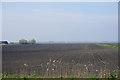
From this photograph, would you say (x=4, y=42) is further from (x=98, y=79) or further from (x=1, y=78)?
(x=98, y=79)

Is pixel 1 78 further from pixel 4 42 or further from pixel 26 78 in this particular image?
pixel 4 42

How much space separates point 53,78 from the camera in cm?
754

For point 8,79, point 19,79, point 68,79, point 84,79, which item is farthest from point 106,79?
point 8,79

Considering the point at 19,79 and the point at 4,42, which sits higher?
the point at 4,42

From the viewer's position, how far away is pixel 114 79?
7336 millimetres

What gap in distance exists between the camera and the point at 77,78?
7.44 meters

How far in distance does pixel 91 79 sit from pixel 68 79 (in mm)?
1069

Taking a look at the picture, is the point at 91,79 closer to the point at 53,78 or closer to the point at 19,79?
the point at 53,78

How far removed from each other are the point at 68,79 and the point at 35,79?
152cm

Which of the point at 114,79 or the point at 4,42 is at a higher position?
the point at 4,42

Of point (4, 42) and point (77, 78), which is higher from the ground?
point (4, 42)

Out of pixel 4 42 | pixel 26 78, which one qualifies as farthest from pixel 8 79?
pixel 4 42

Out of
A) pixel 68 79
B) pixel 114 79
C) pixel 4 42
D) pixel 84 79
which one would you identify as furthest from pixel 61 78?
pixel 4 42

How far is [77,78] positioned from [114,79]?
168 cm
